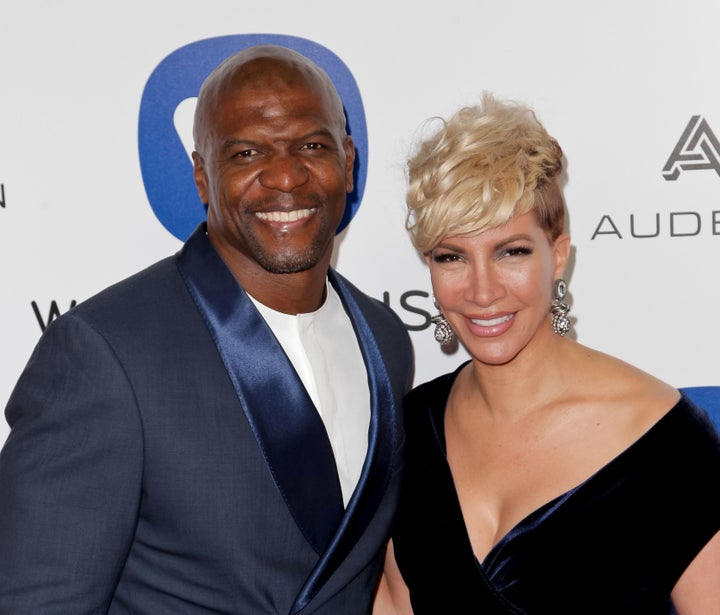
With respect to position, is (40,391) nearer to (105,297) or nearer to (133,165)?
(105,297)

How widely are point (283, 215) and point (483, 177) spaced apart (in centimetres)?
37

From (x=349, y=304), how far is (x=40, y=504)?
2.44ft

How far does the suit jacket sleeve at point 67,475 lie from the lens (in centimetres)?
157

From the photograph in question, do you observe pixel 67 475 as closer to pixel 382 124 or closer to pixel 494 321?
pixel 494 321

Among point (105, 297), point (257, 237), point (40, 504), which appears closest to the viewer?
point (40, 504)

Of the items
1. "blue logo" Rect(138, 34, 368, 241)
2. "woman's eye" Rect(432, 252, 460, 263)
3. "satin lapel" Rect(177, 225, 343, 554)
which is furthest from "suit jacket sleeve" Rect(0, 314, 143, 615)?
"blue logo" Rect(138, 34, 368, 241)

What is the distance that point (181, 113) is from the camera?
2.30 m

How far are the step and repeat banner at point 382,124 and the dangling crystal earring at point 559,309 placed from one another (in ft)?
1.47

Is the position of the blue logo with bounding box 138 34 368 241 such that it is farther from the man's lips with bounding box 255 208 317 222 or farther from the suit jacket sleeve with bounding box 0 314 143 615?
the suit jacket sleeve with bounding box 0 314 143 615

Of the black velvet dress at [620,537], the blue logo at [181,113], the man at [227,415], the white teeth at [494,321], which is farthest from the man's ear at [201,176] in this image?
the black velvet dress at [620,537]

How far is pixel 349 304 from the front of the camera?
2039mm

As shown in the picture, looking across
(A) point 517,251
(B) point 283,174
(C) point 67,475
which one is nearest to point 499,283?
(A) point 517,251

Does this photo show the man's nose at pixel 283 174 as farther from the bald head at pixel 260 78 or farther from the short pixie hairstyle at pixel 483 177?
the short pixie hairstyle at pixel 483 177

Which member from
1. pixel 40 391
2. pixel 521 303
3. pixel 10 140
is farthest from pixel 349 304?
pixel 10 140
